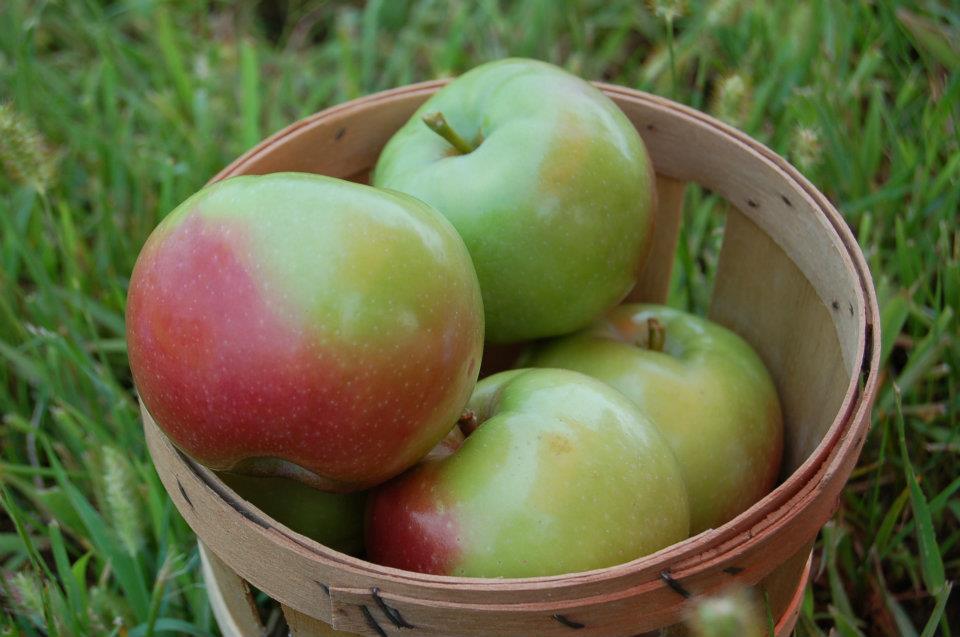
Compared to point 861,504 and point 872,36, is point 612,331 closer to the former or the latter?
point 861,504

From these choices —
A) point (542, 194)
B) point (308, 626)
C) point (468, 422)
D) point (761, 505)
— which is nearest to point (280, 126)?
point (542, 194)

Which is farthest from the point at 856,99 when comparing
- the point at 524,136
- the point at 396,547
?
the point at 396,547

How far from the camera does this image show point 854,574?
4.43 ft

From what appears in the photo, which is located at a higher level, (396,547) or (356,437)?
(356,437)

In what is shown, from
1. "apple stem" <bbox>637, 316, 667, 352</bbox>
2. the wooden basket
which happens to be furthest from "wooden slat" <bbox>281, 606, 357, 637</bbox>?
"apple stem" <bbox>637, 316, 667, 352</bbox>

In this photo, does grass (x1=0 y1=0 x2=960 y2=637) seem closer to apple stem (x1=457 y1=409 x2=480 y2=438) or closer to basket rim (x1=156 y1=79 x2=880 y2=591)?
basket rim (x1=156 y1=79 x2=880 y2=591)

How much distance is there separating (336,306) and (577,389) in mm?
277

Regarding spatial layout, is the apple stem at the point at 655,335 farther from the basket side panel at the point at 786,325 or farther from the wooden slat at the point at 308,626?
the wooden slat at the point at 308,626

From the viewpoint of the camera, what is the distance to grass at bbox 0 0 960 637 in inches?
51.2

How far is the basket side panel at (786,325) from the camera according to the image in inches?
45.5

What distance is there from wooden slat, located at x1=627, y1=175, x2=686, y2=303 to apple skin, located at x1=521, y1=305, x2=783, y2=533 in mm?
197

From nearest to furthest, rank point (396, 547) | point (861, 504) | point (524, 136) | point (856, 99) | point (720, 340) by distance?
point (396, 547) → point (524, 136) → point (720, 340) → point (861, 504) → point (856, 99)

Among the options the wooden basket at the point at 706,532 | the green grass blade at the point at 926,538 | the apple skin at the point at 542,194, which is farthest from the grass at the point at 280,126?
the apple skin at the point at 542,194

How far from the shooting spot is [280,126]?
201 centimetres
